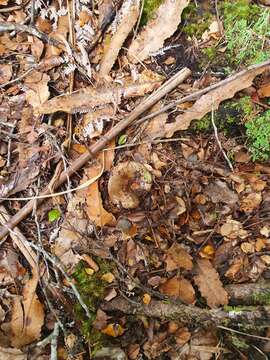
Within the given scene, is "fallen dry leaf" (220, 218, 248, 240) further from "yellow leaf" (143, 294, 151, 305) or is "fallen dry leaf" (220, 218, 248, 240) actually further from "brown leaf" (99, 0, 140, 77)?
"brown leaf" (99, 0, 140, 77)

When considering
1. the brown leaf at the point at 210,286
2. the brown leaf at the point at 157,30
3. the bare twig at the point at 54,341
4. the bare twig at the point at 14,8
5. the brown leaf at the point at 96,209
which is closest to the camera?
the bare twig at the point at 54,341

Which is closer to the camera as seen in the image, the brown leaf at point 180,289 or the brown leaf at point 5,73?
the brown leaf at point 180,289

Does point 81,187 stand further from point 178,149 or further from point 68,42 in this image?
point 68,42

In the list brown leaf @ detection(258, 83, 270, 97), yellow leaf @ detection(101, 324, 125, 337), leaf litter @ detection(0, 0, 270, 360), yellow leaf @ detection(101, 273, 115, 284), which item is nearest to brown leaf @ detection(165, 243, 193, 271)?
leaf litter @ detection(0, 0, 270, 360)

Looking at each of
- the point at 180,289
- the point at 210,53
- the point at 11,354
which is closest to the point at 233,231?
the point at 180,289

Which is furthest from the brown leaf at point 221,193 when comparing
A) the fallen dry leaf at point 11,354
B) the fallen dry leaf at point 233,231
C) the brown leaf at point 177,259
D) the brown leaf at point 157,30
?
the fallen dry leaf at point 11,354

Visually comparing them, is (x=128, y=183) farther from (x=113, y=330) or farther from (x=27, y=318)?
(x=27, y=318)

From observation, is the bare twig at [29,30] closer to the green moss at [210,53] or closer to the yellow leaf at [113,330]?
the green moss at [210,53]
